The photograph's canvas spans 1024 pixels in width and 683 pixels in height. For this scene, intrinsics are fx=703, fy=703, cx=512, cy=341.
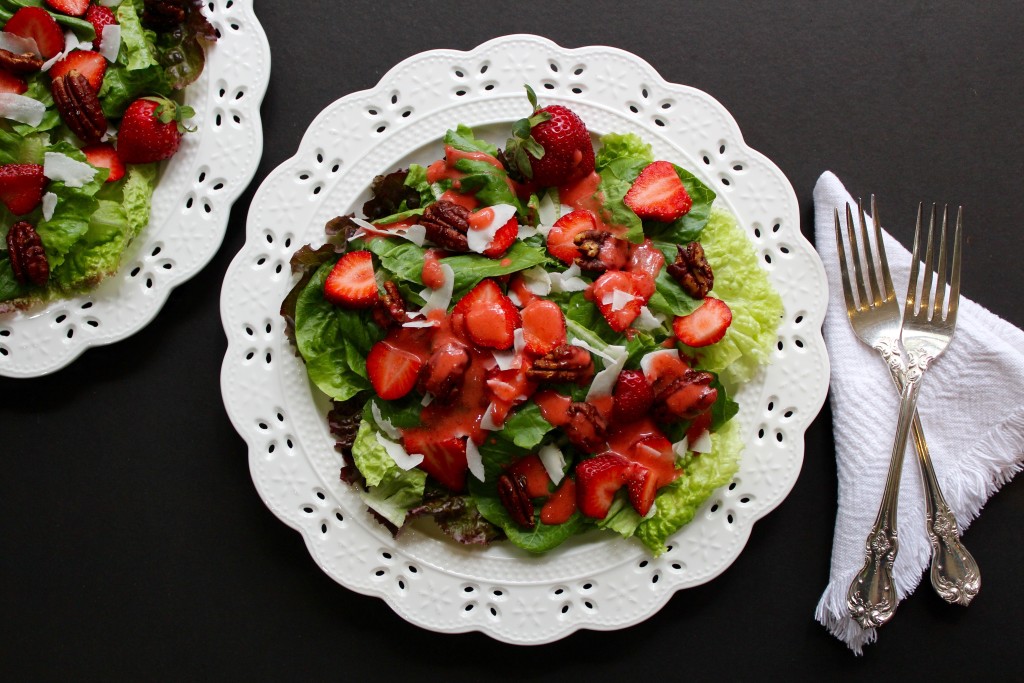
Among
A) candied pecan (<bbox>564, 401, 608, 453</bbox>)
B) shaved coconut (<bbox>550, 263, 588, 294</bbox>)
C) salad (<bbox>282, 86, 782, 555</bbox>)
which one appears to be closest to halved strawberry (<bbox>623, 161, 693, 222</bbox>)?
salad (<bbox>282, 86, 782, 555</bbox>)

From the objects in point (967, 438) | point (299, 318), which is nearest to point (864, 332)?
point (967, 438)

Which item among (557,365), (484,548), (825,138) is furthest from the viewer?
(825,138)

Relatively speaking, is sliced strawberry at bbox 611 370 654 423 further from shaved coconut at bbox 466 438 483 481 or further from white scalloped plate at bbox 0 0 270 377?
white scalloped plate at bbox 0 0 270 377

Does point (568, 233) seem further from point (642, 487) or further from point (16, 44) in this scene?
point (16, 44)

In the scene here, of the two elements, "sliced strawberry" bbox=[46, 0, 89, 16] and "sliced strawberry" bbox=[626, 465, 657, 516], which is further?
"sliced strawberry" bbox=[46, 0, 89, 16]

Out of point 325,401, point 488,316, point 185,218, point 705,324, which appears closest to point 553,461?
point 488,316

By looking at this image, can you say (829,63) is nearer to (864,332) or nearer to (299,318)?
(864,332)

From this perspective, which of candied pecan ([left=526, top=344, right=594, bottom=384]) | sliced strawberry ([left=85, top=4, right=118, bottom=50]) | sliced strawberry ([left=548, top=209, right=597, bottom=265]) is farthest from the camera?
sliced strawberry ([left=85, top=4, right=118, bottom=50])
